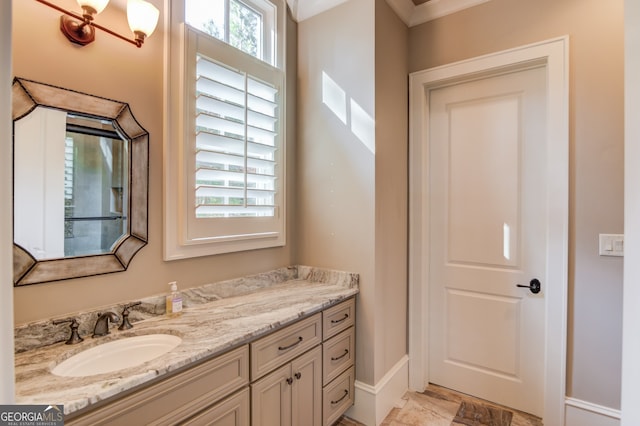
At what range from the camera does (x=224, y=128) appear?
192 cm

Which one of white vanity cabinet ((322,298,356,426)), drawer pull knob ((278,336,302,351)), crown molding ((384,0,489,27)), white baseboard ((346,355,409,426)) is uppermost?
crown molding ((384,0,489,27))

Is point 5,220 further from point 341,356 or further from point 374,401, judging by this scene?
point 374,401

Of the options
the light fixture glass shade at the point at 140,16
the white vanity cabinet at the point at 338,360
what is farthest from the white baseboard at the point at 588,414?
the light fixture glass shade at the point at 140,16

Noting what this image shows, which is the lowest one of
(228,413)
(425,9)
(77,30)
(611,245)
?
(228,413)

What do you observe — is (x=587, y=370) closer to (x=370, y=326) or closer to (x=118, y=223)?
(x=370, y=326)

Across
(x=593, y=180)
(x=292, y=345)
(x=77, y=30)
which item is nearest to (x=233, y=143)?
(x=77, y=30)

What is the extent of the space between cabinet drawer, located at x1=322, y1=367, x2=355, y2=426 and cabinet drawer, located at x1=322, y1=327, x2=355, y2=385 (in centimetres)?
5

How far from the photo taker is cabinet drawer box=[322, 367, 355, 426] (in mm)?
1897

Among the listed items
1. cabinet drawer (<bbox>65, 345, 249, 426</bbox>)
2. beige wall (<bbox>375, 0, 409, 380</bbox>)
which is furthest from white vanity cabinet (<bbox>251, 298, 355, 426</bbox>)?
beige wall (<bbox>375, 0, 409, 380</bbox>)

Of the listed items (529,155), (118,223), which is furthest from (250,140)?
(529,155)

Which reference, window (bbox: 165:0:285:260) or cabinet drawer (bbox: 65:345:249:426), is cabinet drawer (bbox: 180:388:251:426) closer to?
cabinet drawer (bbox: 65:345:249:426)

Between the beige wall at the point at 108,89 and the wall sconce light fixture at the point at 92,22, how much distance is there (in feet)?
0.11

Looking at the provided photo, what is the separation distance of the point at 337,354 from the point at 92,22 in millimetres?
2095

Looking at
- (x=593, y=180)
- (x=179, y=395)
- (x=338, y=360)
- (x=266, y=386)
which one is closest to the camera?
(x=179, y=395)
